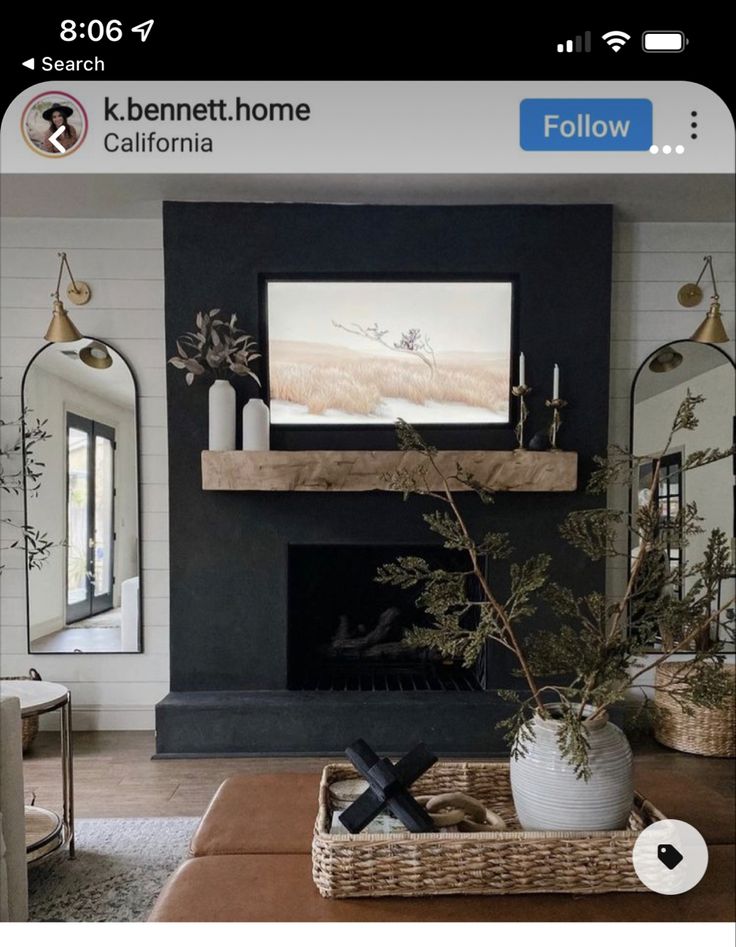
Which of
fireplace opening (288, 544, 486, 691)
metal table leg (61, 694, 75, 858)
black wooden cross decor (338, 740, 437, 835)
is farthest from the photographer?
fireplace opening (288, 544, 486, 691)

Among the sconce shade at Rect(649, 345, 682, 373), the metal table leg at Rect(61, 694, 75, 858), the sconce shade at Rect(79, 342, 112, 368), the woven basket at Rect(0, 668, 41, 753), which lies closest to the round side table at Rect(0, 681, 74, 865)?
the metal table leg at Rect(61, 694, 75, 858)

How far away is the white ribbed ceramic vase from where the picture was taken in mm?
769

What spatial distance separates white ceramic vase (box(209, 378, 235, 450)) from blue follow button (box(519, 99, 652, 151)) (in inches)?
72.4

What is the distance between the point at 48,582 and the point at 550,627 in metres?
1.63

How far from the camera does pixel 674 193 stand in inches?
21.8

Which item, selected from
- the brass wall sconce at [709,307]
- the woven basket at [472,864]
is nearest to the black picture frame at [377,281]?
the brass wall sconce at [709,307]

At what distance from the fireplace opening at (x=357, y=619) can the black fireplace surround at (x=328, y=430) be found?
5.0 inches

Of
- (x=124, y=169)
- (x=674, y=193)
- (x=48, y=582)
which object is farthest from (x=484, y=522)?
(x=124, y=169)

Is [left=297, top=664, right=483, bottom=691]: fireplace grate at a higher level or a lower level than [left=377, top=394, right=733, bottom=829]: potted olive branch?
lower

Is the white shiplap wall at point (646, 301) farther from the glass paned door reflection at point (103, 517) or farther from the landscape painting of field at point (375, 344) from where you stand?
the glass paned door reflection at point (103, 517)

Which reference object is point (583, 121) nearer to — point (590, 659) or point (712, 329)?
point (590, 659)

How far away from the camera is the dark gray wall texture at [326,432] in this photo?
7.39ft
